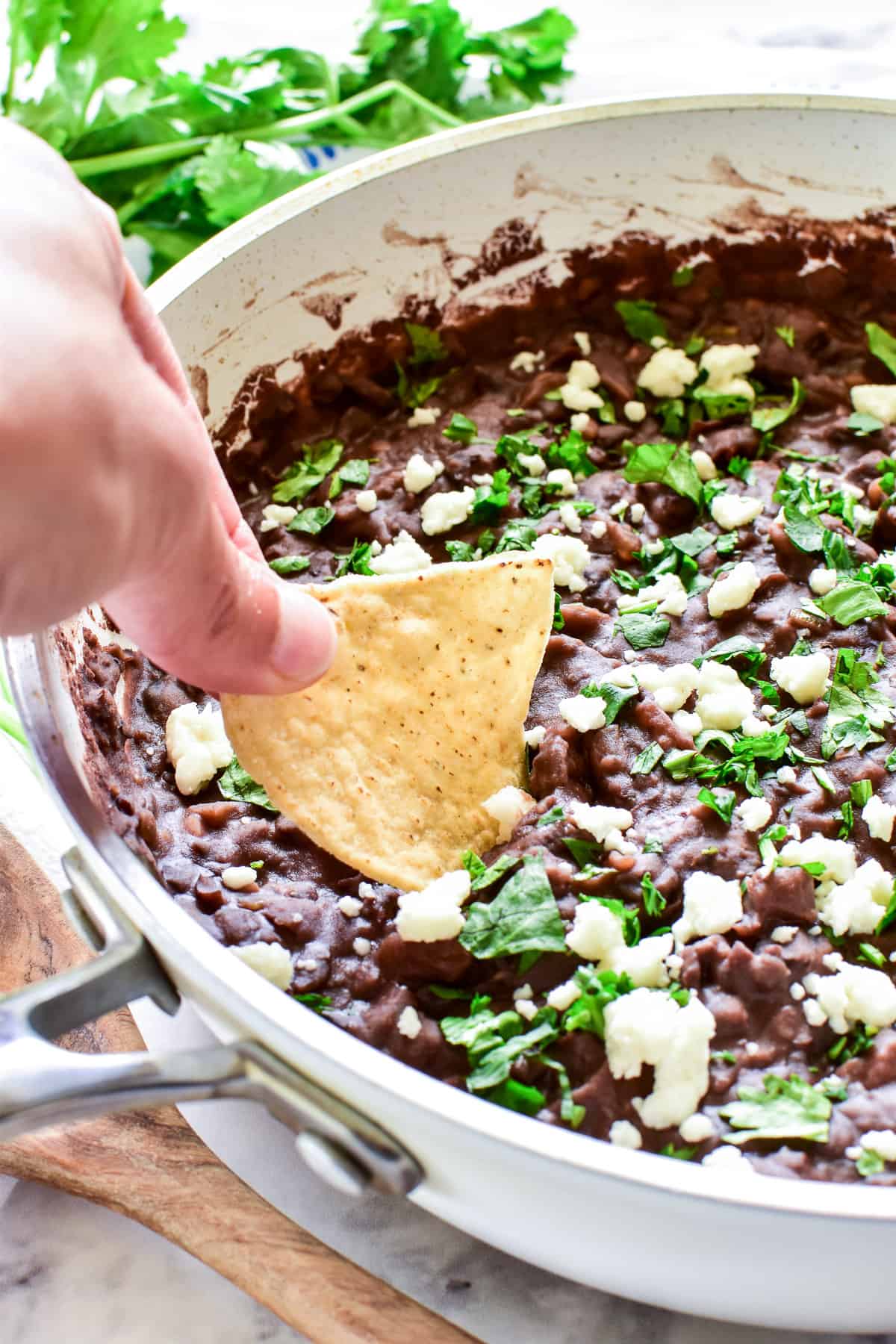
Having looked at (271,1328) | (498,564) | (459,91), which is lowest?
(271,1328)

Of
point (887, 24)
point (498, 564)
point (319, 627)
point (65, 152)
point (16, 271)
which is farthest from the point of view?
point (887, 24)

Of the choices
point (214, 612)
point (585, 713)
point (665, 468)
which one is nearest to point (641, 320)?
point (665, 468)

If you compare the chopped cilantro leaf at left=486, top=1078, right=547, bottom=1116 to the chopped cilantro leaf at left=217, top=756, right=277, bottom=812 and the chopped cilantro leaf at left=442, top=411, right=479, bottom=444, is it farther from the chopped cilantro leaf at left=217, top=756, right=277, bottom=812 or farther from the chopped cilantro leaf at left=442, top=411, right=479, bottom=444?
the chopped cilantro leaf at left=442, top=411, right=479, bottom=444

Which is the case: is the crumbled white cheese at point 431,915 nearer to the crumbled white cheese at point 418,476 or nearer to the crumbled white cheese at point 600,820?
the crumbled white cheese at point 600,820

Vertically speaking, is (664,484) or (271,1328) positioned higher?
(664,484)

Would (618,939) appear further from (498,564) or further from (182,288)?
(182,288)

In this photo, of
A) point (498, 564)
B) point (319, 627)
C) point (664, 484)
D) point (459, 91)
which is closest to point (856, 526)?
point (664, 484)

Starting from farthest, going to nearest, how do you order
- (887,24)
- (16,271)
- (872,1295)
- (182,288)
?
(887,24) → (182,288) → (872,1295) → (16,271)
